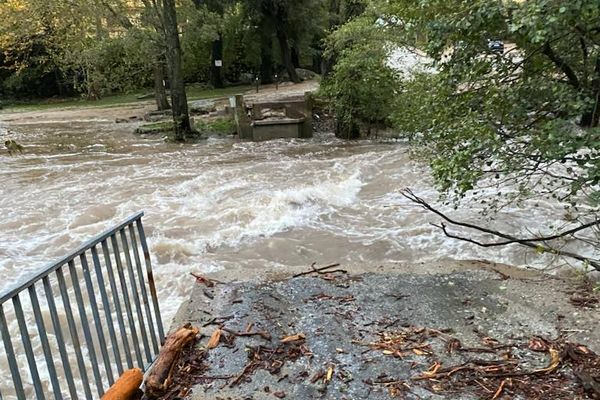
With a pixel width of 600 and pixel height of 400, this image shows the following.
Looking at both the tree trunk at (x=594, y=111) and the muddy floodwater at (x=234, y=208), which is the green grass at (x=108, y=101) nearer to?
the muddy floodwater at (x=234, y=208)

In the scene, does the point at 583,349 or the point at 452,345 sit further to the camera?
the point at 452,345

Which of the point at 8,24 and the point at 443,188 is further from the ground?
the point at 8,24

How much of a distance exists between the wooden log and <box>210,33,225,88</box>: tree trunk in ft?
89.3

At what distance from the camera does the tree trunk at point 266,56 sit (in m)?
26.7

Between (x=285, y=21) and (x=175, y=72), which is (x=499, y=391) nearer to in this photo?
(x=175, y=72)

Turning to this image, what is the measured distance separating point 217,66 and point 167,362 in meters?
28.2

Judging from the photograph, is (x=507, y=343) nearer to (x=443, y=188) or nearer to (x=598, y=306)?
(x=598, y=306)

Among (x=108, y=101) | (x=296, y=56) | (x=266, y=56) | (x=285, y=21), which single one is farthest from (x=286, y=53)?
(x=108, y=101)

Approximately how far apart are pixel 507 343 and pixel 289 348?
1348 millimetres

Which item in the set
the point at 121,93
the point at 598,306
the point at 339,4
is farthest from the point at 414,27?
the point at 121,93

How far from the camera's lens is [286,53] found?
27.7 m

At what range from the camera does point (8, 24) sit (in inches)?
910

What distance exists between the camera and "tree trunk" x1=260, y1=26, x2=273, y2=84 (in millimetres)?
26703

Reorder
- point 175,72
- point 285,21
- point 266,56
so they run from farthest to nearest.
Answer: point 266,56 < point 285,21 < point 175,72
